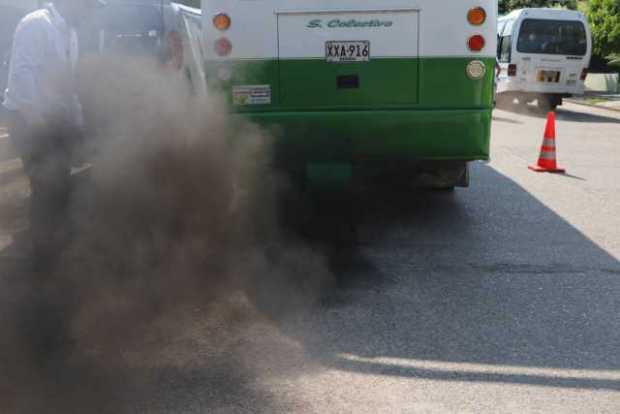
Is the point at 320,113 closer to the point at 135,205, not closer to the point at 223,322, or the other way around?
the point at 135,205

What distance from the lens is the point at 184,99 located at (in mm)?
6809

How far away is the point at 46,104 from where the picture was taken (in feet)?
18.8

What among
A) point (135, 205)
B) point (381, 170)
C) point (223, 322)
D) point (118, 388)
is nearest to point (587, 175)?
point (381, 170)

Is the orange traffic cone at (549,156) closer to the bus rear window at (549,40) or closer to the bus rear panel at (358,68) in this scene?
the bus rear panel at (358,68)

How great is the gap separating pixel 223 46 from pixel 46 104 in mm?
1397

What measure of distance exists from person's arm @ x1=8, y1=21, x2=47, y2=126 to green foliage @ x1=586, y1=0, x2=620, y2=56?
30.7 meters

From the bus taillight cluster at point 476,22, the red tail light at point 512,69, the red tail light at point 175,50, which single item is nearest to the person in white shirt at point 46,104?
the red tail light at point 175,50

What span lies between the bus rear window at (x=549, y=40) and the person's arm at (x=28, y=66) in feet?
58.2

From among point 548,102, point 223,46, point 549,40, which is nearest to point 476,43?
point 223,46

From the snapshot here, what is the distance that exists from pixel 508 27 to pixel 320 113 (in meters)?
17.5

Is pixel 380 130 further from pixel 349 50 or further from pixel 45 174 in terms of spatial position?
Answer: pixel 45 174

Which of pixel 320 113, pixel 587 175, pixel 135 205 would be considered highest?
pixel 320 113

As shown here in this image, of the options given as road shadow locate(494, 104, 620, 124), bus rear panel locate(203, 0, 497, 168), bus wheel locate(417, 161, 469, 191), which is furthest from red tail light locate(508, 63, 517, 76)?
bus rear panel locate(203, 0, 497, 168)

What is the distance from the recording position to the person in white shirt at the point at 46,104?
5645mm
